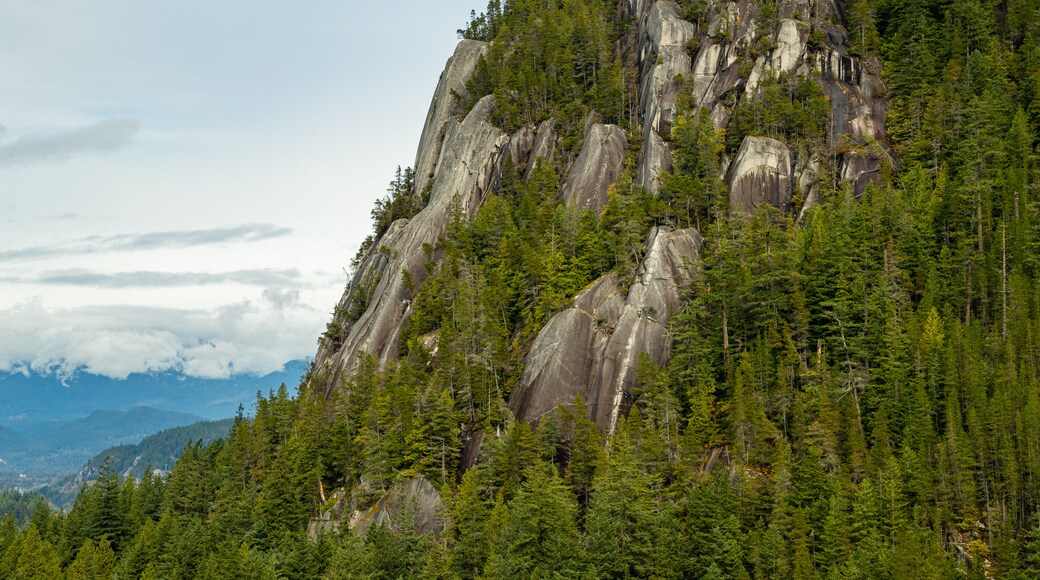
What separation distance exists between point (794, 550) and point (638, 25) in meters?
89.6

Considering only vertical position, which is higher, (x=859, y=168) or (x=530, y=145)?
(x=530, y=145)

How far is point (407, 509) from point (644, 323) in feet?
99.6

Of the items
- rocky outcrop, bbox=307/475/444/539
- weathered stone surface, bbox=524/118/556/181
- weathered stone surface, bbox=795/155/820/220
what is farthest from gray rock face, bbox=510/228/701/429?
weathered stone surface, bbox=524/118/556/181

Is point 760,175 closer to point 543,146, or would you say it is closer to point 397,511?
point 543,146

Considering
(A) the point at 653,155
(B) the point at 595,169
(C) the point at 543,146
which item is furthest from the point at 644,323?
(C) the point at 543,146

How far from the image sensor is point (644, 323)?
75.6 metres

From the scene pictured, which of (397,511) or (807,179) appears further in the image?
(807,179)

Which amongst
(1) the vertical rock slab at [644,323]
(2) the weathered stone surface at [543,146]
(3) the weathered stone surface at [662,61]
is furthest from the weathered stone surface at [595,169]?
(1) the vertical rock slab at [644,323]

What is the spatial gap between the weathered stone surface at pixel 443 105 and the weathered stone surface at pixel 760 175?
53.5 meters

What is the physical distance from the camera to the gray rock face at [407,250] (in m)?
96.0

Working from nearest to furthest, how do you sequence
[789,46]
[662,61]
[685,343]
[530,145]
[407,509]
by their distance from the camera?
[407,509] → [685,343] → [789,46] → [662,61] → [530,145]

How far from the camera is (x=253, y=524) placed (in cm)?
8125

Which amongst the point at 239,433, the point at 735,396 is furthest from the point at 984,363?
the point at 239,433

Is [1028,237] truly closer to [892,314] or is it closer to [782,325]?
[892,314]
